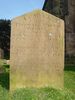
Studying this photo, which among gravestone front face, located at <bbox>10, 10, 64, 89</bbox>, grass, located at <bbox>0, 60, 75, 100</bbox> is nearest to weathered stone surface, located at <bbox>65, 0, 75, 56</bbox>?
grass, located at <bbox>0, 60, 75, 100</bbox>

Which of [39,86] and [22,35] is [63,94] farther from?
[22,35]

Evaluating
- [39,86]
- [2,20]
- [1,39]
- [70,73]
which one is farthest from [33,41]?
[2,20]

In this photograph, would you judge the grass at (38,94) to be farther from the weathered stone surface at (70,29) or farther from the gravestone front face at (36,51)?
the weathered stone surface at (70,29)

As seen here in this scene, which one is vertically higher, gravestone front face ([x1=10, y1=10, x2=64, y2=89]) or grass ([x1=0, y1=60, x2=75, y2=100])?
gravestone front face ([x1=10, y1=10, x2=64, y2=89])

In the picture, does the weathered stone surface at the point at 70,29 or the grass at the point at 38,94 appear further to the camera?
the weathered stone surface at the point at 70,29

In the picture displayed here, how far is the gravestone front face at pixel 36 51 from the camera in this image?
10.3 m

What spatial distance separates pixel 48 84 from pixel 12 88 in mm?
1024

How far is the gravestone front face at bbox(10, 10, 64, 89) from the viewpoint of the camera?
1029cm

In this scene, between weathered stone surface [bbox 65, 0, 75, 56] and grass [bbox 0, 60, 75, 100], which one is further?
weathered stone surface [bbox 65, 0, 75, 56]

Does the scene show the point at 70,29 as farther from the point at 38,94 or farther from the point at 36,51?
the point at 38,94

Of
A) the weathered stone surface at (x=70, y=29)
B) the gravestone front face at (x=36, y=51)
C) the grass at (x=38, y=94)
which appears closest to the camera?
the grass at (x=38, y=94)

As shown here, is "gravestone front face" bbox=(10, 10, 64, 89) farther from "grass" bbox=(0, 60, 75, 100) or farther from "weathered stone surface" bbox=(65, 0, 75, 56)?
"weathered stone surface" bbox=(65, 0, 75, 56)

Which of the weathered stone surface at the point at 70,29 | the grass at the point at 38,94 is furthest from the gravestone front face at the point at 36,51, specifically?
the weathered stone surface at the point at 70,29

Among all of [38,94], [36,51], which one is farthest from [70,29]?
[38,94]
